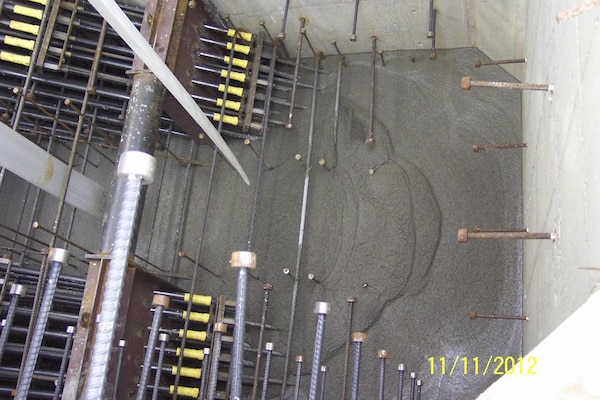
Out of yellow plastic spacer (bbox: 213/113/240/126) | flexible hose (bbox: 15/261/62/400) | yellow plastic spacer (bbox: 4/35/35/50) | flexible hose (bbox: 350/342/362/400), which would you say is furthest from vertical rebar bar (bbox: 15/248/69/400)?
yellow plastic spacer (bbox: 4/35/35/50)

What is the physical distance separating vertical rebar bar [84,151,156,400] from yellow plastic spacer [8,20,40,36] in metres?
3.25

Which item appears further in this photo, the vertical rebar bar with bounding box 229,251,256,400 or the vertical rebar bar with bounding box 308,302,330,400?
the vertical rebar bar with bounding box 308,302,330,400

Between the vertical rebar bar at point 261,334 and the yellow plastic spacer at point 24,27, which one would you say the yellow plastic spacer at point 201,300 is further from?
the yellow plastic spacer at point 24,27

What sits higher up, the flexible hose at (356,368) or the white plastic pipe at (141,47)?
the white plastic pipe at (141,47)

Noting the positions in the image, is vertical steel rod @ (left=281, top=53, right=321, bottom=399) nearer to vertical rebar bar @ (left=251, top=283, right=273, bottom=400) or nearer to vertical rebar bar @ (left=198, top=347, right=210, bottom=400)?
vertical rebar bar @ (left=251, top=283, right=273, bottom=400)

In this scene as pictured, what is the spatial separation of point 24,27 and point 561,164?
3472mm

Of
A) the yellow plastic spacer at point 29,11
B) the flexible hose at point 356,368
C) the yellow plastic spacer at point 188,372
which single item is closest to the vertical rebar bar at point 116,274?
the flexible hose at point 356,368

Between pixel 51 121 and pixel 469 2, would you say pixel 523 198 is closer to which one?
pixel 469 2

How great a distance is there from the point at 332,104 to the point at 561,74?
89.8 inches

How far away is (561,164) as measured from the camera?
222 centimetres

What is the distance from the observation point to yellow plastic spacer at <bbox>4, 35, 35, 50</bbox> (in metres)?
4.20

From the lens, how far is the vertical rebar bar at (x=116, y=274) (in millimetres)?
1338
